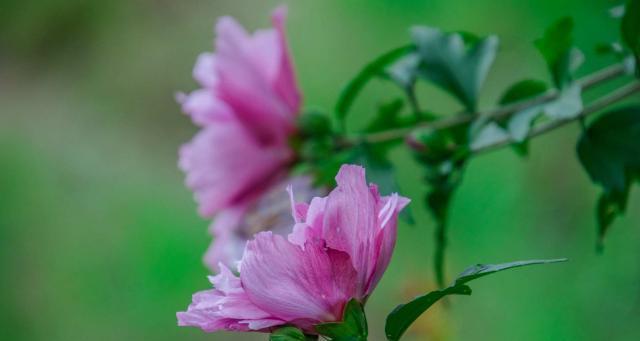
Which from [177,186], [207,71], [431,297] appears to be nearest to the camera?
[431,297]

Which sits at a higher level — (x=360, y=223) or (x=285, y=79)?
(x=285, y=79)

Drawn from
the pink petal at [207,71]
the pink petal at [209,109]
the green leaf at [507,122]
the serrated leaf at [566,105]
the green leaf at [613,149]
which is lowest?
the green leaf at [613,149]

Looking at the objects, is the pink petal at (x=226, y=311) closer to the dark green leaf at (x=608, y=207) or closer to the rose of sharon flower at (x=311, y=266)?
the rose of sharon flower at (x=311, y=266)

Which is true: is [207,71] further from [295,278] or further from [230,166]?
[295,278]

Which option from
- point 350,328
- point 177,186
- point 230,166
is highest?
point 177,186

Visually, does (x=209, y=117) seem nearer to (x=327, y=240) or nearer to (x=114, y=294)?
(x=327, y=240)

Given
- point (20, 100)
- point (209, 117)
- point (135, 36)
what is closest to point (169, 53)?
point (135, 36)

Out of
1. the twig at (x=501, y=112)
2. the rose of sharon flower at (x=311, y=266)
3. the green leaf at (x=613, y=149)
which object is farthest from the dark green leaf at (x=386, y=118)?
the rose of sharon flower at (x=311, y=266)

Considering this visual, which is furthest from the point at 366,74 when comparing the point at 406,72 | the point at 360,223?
the point at 360,223
